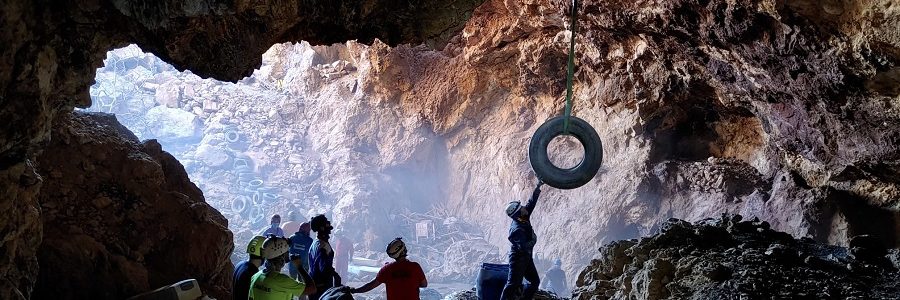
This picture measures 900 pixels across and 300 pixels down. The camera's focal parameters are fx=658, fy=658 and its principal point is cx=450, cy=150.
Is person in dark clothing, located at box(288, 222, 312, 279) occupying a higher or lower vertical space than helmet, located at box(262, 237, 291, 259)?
higher

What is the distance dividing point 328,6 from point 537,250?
9543 mm

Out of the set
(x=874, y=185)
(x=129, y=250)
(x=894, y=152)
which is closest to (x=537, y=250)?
(x=874, y=185)

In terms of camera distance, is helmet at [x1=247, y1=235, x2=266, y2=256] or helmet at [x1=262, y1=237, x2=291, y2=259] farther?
helmet at [x1=247, y1=235, x2=266, y2=256]

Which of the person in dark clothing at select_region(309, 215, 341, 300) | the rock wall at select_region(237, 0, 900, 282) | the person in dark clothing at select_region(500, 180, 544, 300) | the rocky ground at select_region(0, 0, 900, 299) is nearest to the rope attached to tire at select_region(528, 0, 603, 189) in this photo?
the person in dark clothing at select_region(500, 180, 544, 300)

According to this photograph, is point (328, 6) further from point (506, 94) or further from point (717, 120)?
point (506, 94)

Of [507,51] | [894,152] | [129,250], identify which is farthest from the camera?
[507,51]

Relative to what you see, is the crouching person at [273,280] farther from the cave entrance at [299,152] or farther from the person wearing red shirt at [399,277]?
the cave entrance at [299,152]

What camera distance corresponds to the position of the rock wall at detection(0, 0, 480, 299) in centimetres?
330

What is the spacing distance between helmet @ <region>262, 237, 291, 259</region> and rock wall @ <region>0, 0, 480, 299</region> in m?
1.17

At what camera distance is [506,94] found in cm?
1526

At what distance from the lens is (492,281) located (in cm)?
662

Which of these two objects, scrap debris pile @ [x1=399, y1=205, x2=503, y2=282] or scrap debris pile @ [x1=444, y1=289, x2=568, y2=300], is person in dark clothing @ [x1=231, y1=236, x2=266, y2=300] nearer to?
scrap debris pile @ [x1=444, y1=289, x2=568, y2=300]

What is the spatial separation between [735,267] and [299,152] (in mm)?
18983

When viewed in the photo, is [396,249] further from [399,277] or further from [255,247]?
[255,247]
